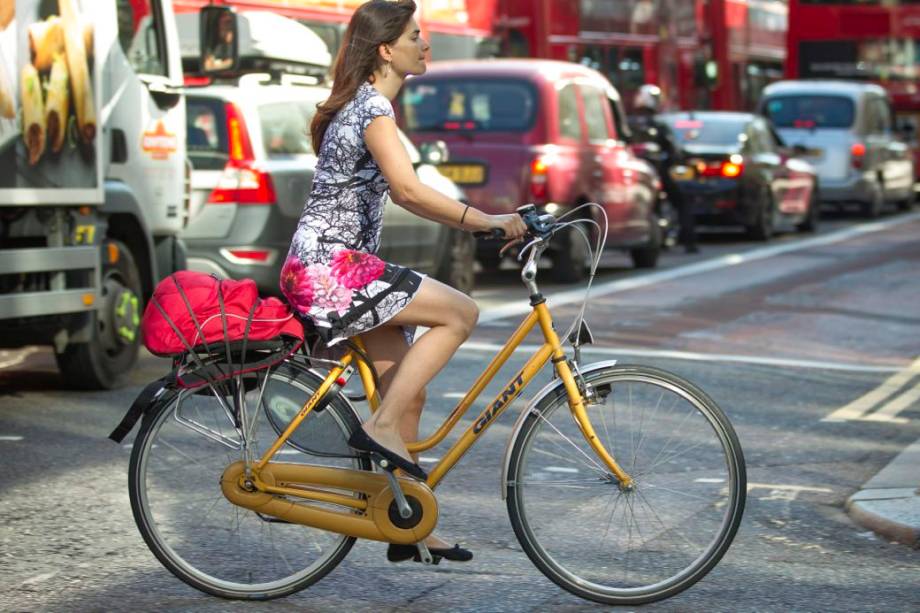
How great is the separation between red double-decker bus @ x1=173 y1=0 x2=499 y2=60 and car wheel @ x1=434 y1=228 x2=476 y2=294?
4.89m

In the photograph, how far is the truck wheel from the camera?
9328mm

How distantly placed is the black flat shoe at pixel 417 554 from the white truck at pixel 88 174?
387 cm

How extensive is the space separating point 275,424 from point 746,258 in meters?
15.0

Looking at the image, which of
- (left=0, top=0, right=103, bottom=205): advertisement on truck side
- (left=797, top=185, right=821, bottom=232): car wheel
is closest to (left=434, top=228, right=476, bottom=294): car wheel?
(left=0, top=0, right=103, bottom=205): advertisement on truck side

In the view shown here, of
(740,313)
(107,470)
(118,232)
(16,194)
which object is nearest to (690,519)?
(107,470)

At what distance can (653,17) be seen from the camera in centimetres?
2978

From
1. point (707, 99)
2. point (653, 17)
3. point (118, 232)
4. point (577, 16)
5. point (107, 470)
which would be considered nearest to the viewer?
point (107, 470)

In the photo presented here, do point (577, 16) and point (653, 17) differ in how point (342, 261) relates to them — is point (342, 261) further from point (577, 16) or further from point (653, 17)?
point (653, 17)

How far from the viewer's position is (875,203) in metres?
26.8

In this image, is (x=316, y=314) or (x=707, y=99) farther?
(x=707, y=99)

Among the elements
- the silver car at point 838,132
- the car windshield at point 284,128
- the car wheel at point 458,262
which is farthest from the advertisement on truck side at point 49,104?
the silver car at point 838,132

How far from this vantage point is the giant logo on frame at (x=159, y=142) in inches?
386

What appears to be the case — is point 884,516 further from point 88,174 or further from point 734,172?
point 734,172

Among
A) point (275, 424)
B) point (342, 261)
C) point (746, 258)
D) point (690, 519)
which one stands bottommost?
point (746, 258)
